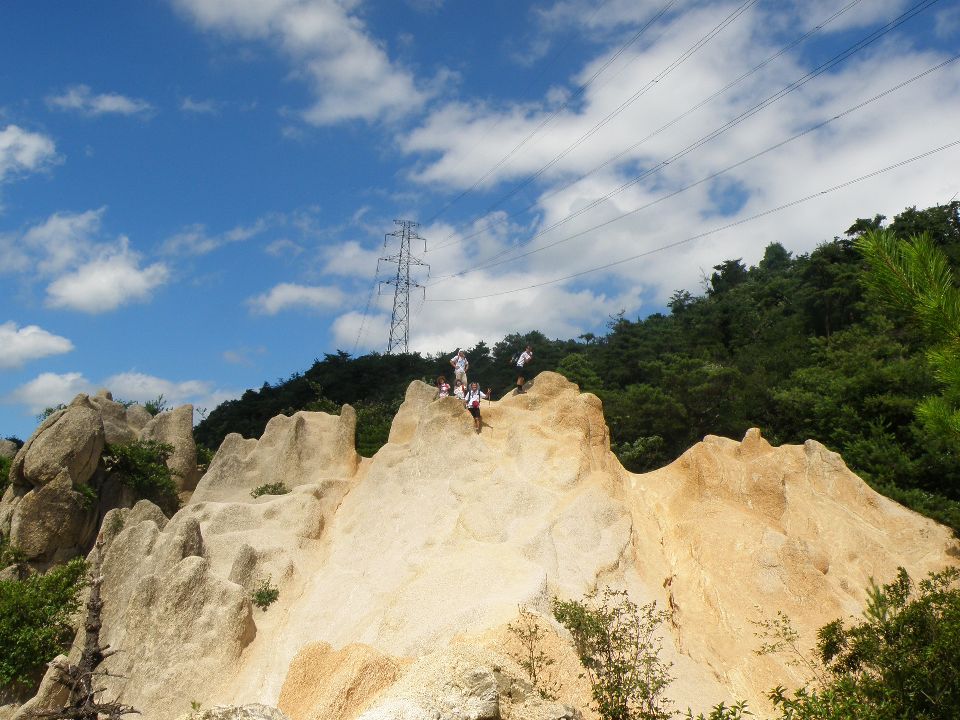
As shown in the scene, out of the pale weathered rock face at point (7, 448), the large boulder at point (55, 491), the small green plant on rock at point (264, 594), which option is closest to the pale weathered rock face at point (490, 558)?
the small green plant on rock at point (264, 594)

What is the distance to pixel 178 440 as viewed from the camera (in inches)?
1198

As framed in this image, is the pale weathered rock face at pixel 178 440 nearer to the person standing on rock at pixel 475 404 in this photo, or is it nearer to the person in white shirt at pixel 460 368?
the person in white shirt at pixel 460 368

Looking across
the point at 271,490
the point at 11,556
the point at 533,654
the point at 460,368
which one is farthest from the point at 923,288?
the point at 11,556

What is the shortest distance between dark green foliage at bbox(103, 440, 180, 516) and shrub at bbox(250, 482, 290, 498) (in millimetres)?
4307

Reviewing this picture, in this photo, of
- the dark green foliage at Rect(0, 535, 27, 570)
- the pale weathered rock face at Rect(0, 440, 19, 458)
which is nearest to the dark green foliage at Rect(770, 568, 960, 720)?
the dark green foliage at Rect(0, 535, 27, 570)

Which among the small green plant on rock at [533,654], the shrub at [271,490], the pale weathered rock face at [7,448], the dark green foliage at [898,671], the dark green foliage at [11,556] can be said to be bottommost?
the dark green foliage at [898,671]

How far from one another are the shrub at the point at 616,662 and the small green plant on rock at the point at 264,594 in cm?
757

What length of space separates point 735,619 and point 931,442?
481 inches

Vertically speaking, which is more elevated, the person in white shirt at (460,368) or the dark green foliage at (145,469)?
the person in white shirt at (460,368)

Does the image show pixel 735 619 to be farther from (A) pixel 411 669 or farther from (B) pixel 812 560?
(A) pixel 411 669

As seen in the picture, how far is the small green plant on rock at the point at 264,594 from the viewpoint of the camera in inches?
778

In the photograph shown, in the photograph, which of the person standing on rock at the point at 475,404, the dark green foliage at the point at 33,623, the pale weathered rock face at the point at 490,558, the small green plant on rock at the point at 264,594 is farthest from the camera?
the person standing on rock at the point at 475,404

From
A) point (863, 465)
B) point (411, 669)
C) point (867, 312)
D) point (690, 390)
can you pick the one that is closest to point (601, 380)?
point (690, 390)

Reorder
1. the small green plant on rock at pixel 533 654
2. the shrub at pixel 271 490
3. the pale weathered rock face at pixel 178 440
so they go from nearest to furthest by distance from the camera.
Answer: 1. the small green plant on rock at pixel 533 654
2. the shrub at pixel 271 490
3. the pale weathered rock face at pixel 178 440
